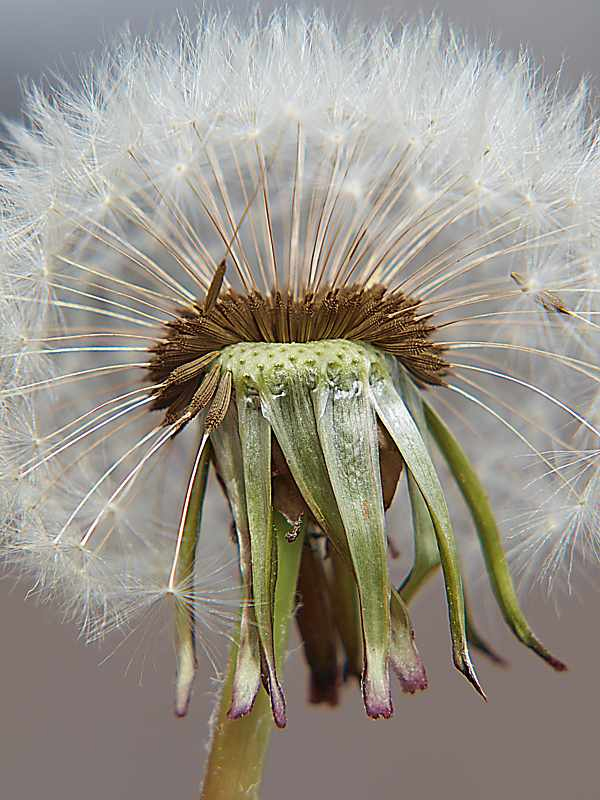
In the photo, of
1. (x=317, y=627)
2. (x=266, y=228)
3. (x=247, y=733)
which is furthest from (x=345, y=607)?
(x=266, y=228)

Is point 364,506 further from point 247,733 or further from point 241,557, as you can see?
point 247,733

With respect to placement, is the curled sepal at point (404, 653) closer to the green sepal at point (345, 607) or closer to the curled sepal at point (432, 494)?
the curled sepal at point (432, 494)

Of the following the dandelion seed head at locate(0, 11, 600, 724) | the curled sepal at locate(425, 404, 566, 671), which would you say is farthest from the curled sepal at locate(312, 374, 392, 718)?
the curled sepal at locate(425, 404, 566, 671)

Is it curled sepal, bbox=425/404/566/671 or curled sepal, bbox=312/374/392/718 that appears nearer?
curled sepal, bbox=312/374/392/718

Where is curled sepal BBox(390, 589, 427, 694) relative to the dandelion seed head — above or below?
below

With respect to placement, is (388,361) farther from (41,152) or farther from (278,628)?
(41,152)

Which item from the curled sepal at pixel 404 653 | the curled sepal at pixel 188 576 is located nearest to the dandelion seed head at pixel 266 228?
the curled sepal at pixel 188 576

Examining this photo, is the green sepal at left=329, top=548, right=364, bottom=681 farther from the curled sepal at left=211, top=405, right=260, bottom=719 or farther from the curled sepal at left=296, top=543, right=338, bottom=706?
the curled sepal at left=211, top=405, right=260, bottom=719
